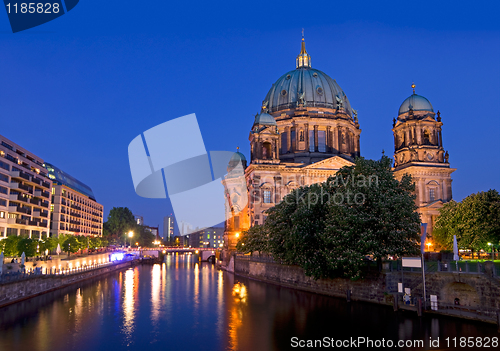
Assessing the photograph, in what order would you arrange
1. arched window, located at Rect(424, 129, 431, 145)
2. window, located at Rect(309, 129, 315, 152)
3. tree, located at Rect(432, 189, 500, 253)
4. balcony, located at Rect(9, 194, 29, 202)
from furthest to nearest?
window, located at Rect(309, 129, 315, 152) < arched window, located at Rect(424, 129, 431, 145) < balcony, located at Rect(9, 194, 29, 202) < tree, located at Rect(432, 189, 500, 253)

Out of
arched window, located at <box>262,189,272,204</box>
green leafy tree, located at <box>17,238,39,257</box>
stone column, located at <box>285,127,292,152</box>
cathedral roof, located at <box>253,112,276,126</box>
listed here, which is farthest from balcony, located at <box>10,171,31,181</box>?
stone column, located at <box>285,127,292,152</box>

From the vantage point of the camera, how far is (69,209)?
134m

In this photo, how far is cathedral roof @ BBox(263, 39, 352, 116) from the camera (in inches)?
4754

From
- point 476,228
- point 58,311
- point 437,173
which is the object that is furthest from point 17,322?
point 437,173

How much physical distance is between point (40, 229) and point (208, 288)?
2316 inches

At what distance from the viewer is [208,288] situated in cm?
6738

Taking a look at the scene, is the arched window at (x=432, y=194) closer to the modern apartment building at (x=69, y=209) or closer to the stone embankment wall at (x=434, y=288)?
the stone embankment wall at (x=434, y=288)

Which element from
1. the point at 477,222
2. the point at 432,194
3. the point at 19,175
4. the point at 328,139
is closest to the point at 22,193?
the point at 19,175

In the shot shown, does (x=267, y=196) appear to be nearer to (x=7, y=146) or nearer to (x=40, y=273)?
(x=7, y=146)

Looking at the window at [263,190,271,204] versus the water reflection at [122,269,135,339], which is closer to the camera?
the water reflection at [122,269,135,339]

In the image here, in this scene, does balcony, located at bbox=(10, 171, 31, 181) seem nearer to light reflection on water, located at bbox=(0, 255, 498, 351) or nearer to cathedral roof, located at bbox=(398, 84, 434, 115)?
light reflection on water, located at bbox=(0, 255, 498, 351)

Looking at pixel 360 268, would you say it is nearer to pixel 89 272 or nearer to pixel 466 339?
pixel 466 339

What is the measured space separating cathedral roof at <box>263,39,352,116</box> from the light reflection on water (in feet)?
244

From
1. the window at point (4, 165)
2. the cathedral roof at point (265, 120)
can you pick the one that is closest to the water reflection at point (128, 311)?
the window at point (4, 165)
